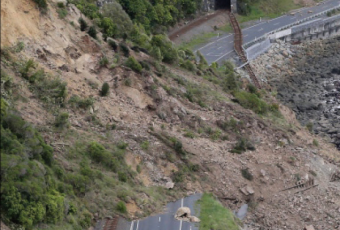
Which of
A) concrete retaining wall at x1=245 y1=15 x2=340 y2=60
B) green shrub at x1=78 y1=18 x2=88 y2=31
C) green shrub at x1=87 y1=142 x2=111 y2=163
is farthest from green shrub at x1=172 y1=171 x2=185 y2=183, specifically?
concrete retaining wall at x1=245 y1=15 x2=340 y2=60

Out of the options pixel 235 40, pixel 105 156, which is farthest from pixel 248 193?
pixel 235 40

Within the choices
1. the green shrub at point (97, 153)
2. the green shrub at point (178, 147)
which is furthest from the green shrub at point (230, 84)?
the green shrub at point (97, 153)

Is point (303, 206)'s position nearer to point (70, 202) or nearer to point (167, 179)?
point (167, 179)

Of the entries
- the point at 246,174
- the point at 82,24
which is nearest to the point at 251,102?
the point at 246,174

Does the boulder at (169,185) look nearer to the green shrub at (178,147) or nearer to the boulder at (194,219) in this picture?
the green shrub at (178,147)

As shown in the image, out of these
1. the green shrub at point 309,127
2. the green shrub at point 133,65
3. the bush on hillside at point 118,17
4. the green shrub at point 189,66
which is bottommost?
the green shrub at point 133,65
